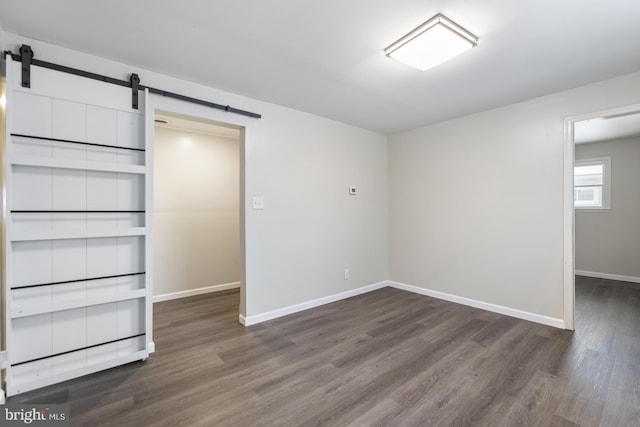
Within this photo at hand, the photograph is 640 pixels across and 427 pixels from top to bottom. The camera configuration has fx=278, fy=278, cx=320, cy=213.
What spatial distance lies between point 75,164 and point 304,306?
2.64 metres

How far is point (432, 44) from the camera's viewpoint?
1.96 metres

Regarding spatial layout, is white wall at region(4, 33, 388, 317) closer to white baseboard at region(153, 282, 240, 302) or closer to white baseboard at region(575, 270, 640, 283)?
white baseboard at region(153, 282, 240, 302)

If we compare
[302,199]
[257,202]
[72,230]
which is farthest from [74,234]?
[302,199]

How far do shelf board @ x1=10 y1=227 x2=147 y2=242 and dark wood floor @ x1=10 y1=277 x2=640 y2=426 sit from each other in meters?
1.04

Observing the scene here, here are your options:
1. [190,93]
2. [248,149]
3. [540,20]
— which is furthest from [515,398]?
[190,93]

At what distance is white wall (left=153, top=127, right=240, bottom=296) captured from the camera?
392 centimetres

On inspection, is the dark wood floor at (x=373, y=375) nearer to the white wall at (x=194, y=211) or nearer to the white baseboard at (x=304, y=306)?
the white baseboard at (x=304, y=306)

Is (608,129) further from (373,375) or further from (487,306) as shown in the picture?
(373,375)

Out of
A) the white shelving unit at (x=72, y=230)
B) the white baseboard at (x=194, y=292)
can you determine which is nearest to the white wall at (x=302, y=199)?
the white shelving unit at (x=72, y=230)

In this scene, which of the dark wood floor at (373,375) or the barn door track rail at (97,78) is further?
the barn door track rail at (97,78)

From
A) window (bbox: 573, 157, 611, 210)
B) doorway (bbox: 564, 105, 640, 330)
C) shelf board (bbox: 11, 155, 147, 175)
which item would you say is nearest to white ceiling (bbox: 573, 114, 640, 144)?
doorway (bbox: 564, 105, 640, 330)

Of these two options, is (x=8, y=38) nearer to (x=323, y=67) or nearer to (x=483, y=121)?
(x=323, y=67)

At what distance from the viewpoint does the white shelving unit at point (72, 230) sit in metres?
1.88

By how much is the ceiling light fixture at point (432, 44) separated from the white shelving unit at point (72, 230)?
2.15m
